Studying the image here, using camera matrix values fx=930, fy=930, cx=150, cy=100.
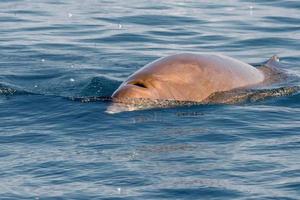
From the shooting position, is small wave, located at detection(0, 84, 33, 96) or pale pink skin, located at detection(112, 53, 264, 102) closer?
pale pink skin, located at detection(112, 53, 264, 102)

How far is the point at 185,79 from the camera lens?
503 inches

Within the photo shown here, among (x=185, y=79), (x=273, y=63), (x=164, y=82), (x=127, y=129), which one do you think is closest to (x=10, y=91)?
(x=164, y=82)

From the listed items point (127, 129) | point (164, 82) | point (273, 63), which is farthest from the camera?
point (273, 63)

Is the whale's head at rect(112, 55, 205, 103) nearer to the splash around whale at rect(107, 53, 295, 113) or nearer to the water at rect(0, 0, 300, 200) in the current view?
the splash around whale at rect(107, 53, 295, 113)

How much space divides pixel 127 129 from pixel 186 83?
182cm

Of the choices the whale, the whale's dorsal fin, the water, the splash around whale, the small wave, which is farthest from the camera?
the whale's dorsal fin

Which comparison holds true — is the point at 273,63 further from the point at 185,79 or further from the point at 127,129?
the point at 127,129

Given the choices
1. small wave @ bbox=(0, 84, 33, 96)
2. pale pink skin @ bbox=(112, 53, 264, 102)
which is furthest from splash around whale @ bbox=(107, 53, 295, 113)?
small wave @ bbox=(0, 84, 33, 96)

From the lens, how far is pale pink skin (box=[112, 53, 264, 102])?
12.3m

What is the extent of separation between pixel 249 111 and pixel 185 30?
893 centimetres

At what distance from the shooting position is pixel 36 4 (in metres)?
25.3

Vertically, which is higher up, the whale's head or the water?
the whale's head

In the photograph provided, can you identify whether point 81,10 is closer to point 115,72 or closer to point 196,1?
point 196,1

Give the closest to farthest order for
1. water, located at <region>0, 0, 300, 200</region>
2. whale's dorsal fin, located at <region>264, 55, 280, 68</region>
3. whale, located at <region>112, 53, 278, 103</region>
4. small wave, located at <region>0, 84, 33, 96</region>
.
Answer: water, located at <region>0, 0, 300, 200</region>
whale, located at <region>112, 53, 278, 103</region>
small wave, located at <region>0, 84, 33, 96</region>
whale's dorsal fin, located at <region>264, 55, 280, 68</region>
